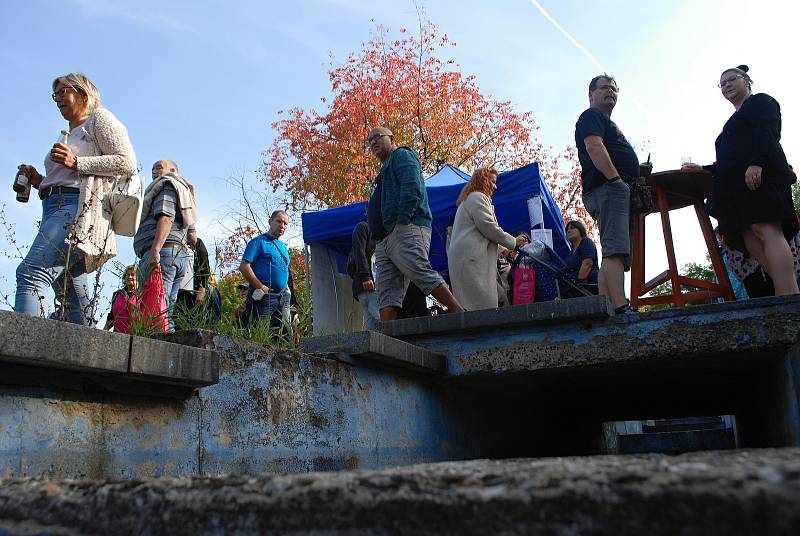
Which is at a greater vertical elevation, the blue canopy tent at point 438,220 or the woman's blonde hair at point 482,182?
the blue canopy tent at point 438,220

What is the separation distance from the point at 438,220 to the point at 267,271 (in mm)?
3179

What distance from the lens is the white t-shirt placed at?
3.67m

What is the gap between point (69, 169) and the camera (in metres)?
3.69

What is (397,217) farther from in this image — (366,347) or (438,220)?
(438,220)

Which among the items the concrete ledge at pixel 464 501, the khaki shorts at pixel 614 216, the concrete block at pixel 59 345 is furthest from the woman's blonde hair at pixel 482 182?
the concrete ledge at pixel 464 501

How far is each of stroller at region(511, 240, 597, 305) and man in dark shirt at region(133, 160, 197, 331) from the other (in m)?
3.42

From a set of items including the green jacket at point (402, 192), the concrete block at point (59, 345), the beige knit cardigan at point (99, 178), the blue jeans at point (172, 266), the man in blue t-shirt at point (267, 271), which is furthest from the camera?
the man in blue t-shirt at point (267, 271)

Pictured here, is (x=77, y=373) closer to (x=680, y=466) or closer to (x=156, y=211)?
(x=680, y=466)

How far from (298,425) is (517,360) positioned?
1.63m

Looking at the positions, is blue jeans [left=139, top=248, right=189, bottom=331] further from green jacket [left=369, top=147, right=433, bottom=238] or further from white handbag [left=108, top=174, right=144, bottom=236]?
green jacket [left=369, top=147, right=433, bottom=238]

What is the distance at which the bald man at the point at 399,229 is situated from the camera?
4.98m

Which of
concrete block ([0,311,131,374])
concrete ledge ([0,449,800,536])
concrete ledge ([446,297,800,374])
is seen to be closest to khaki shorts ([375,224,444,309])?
concrete ledge ([446,297,800,374])

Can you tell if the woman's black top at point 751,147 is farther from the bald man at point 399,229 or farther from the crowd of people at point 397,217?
the bald man at point 399,229

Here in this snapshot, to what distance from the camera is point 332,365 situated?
3209mm
